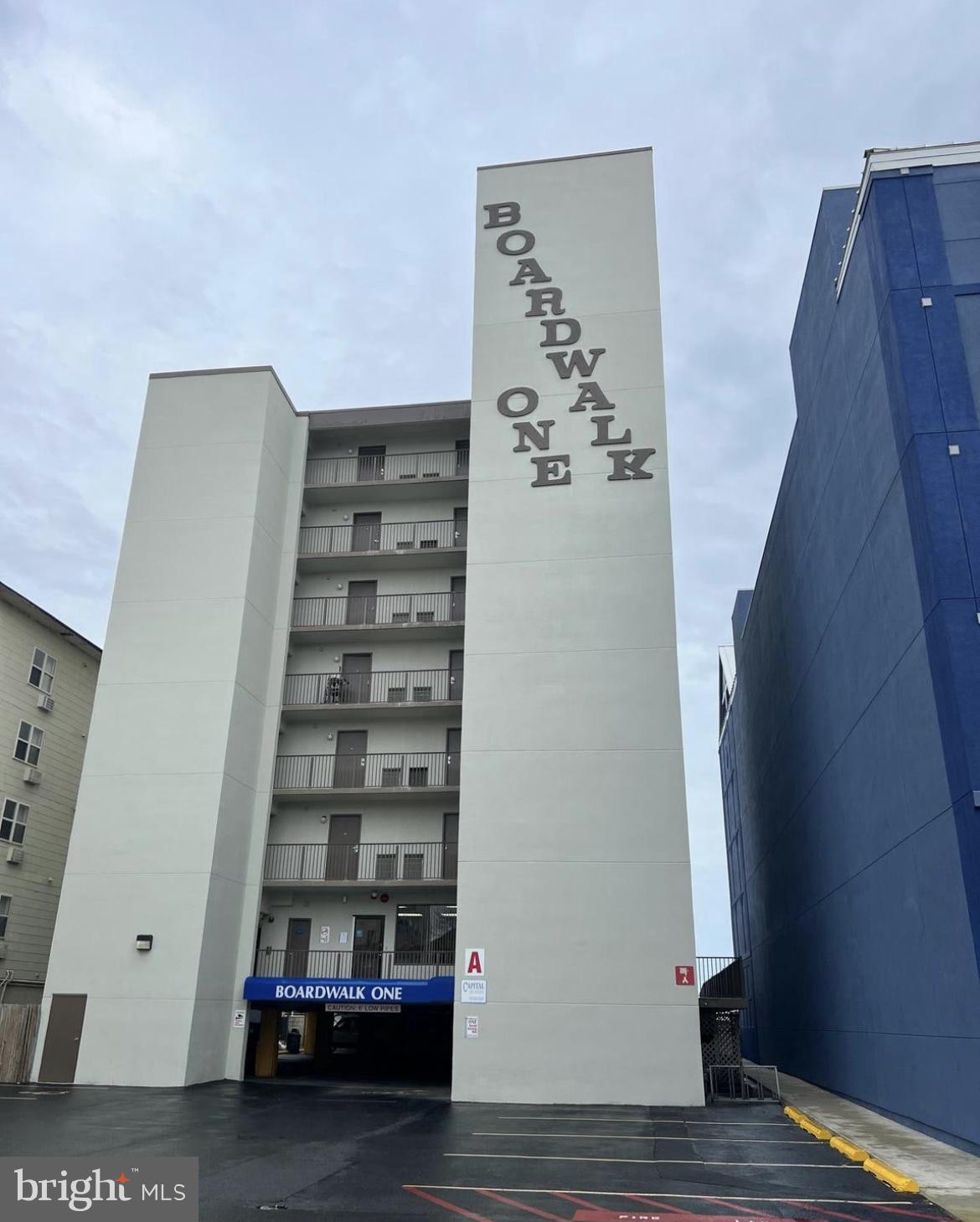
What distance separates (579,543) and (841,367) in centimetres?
752

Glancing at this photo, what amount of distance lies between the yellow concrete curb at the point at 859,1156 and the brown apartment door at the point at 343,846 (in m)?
12.8

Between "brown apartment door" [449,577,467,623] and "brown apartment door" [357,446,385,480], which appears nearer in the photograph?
"brown apartment door" [449,577,467,623]

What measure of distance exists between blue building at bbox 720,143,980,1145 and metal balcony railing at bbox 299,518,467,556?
10.2 m

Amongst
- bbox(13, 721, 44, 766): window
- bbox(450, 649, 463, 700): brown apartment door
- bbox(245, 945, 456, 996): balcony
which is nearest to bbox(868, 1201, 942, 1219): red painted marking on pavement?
bbox(245, 945, 456, 996): balcony

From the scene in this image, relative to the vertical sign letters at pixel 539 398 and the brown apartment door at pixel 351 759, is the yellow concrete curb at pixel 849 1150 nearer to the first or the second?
the brown apartment door at pixel 351 759

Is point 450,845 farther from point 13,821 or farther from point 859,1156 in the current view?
point 859,1156

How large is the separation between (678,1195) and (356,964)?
16301mm

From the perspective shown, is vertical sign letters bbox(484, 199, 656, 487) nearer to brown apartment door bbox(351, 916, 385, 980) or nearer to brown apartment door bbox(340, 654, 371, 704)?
brown apartment door bbox(340, 654, 371, 704)

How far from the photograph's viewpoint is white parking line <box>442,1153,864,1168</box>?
12.4 metres

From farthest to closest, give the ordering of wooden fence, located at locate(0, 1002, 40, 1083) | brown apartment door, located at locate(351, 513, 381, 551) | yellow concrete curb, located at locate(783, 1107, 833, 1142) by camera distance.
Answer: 1. brown apartment door, located at locate(351, 513, 381, 551)
2. wooden fence, located at locate(0, 1002, 40, 1083)
3. yellow concrete curb, located at locate(783, 1107, 833, 1142)

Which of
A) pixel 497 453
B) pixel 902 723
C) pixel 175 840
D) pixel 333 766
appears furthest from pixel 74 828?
pixel 902 723

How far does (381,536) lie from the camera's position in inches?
1179

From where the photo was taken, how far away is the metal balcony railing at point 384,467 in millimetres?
30234

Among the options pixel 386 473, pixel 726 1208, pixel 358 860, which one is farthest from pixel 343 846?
pixel 726 1208
